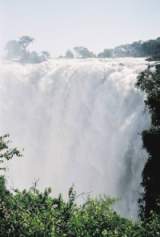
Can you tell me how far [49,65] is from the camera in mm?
84000

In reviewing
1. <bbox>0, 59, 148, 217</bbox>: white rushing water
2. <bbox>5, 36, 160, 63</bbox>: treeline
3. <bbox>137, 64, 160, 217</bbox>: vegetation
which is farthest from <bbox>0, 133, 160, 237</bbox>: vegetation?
<bbox>5, 36, 160, 63</bbox>: treeline

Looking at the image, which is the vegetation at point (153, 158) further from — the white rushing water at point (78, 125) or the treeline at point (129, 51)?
the treeline at point (129, 51)

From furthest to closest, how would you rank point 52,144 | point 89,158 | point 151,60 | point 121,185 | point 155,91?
point 151,60 < point 52,144 < point 89,158 < point 121,185 < point 155,91

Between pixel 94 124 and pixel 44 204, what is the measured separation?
38149 mm

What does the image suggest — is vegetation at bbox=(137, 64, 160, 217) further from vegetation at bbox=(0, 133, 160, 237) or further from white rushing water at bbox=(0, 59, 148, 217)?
white rushing water at bbox=(0, 59, 148, 217)

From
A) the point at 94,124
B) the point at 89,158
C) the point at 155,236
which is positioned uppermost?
the point at 94,124

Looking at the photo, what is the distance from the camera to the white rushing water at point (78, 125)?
52844 millimetres

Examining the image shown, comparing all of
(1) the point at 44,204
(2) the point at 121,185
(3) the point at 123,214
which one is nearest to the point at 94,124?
(2) the point at 121,185

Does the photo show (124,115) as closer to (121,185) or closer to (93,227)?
(121,185)

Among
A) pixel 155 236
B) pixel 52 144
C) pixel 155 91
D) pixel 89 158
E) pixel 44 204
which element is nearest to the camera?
pixel 155 236

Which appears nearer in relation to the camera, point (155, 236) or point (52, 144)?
point (155, 236)

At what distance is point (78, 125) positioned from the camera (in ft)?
224

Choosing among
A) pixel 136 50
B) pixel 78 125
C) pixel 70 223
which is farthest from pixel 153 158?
pixel 136 50

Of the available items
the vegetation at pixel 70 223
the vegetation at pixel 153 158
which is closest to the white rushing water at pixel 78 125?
the vegetation at pixel 153 158
